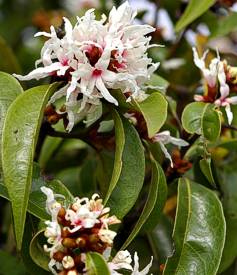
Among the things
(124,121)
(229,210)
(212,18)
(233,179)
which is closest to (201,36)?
(212,18)

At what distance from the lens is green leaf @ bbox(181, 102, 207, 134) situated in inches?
48.3

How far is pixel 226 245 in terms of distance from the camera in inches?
53.4

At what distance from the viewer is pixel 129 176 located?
1134mm

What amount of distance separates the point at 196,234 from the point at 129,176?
14 cm

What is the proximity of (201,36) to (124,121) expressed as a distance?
75 centimetres

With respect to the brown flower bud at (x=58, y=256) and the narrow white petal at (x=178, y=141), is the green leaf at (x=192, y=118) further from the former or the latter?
the brown flower bud at (x=58, y=256)

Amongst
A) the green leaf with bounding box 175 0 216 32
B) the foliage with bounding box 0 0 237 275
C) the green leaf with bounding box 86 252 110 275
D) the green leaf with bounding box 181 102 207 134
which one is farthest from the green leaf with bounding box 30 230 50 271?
the green leaf with bounding box 175 0 216 32

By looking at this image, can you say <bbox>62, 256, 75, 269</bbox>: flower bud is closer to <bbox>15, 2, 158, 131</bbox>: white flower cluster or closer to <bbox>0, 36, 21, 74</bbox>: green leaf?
<bbox>15, 2, 158, 131</bbox>: white flower cluster

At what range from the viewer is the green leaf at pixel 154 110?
1.09 meters

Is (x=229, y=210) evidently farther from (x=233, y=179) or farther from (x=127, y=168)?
(x=127, y=168)

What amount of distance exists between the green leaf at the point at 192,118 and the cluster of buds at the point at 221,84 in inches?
1.6

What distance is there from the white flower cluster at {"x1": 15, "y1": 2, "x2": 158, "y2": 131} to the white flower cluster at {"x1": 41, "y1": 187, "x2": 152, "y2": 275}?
174 millimetres

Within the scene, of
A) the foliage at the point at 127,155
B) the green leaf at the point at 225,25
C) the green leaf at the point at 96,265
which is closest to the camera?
the green leaf at the point at 96,265

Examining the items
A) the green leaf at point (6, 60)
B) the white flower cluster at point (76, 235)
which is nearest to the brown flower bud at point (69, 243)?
the white flower cluster at point (76, 235)
